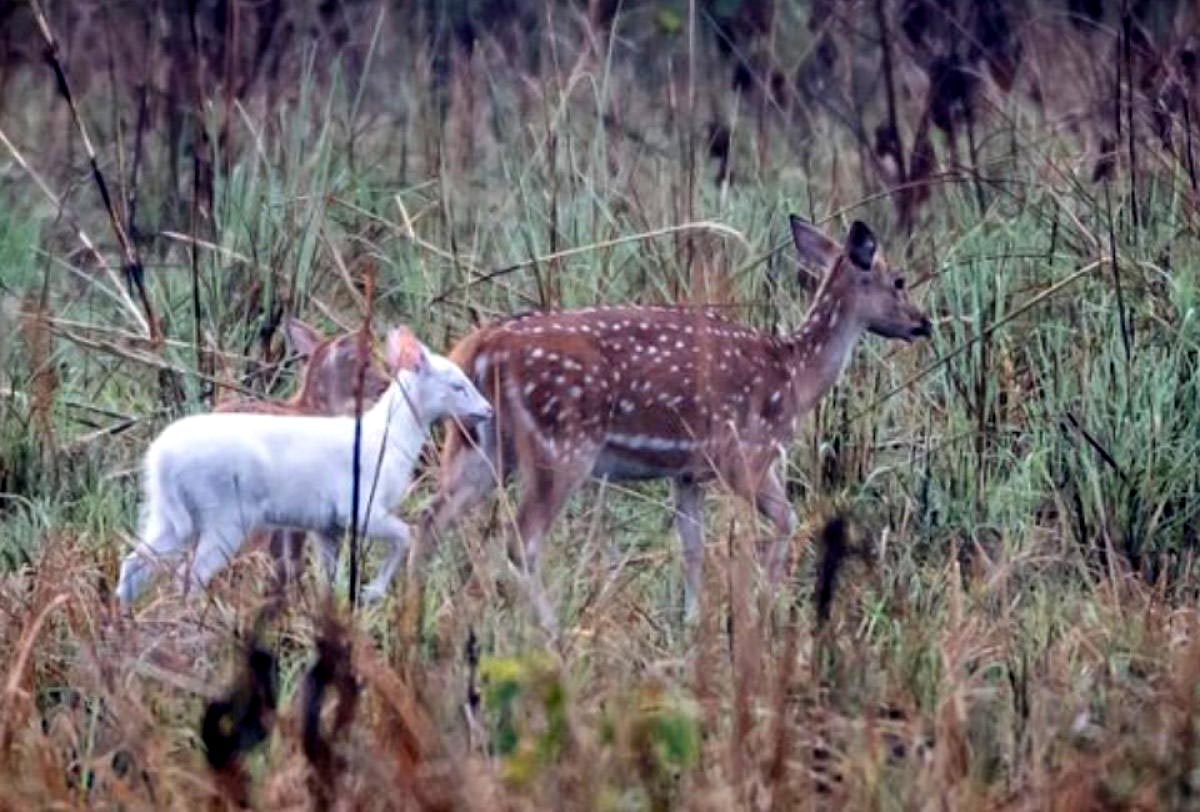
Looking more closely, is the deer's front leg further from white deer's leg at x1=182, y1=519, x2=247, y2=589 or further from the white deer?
white deer's leg at x1=182, y1=519, x2=247, y2=589

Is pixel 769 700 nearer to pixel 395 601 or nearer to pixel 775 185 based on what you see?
pixel 395 601

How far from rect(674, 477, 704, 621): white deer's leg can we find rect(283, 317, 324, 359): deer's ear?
3.45 feet

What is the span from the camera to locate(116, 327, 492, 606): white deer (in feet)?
23.6

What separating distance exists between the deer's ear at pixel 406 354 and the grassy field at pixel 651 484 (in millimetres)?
409

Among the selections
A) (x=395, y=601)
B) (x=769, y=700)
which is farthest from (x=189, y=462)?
(x=769, y=700)

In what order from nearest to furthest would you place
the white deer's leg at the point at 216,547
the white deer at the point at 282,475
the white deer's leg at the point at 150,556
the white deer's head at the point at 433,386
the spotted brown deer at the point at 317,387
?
1. the white deer's leg at the point at 150,556
2. the white deer's leg at the point at 216,547
3. the white deer at the point at 282,475
4. the white deer's head at the point at 433,386
5. the spotted brown deer at the point at 317,387

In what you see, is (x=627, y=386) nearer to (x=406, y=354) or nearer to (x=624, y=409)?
(x=624, y=409)

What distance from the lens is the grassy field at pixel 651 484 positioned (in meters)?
5.27

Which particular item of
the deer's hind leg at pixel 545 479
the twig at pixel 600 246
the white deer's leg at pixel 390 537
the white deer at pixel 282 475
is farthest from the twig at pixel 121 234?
the white deer's leg at pixel 390 537

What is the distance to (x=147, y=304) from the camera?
8859 mm

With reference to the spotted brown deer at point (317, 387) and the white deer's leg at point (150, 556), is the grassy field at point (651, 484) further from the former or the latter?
the spotted brown deer at point (317, 387)

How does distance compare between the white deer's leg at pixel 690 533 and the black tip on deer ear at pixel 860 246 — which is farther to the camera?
the black tip on deer ear at pixel 860 246

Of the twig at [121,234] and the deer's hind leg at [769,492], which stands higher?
the twig at [121,234]

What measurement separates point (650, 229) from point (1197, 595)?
2.45 meters
